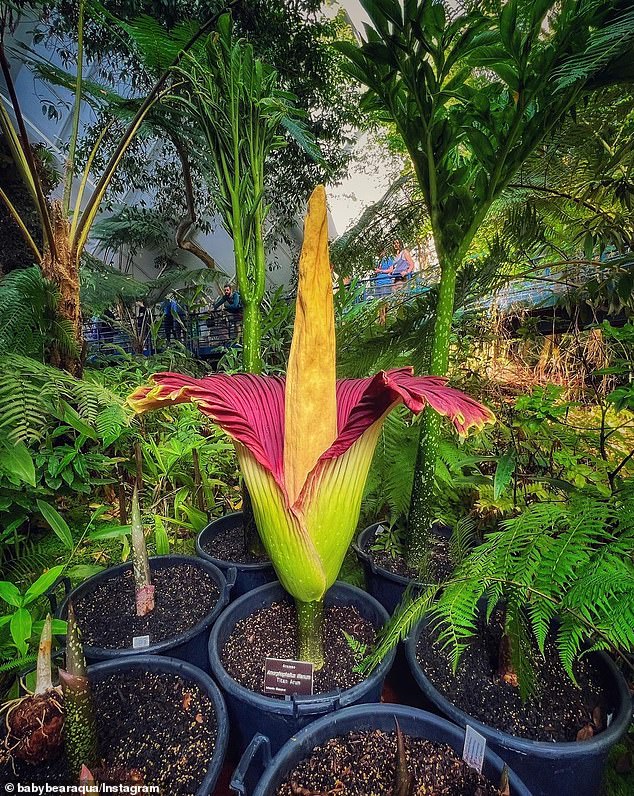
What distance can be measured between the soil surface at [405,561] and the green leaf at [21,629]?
81 centimetres

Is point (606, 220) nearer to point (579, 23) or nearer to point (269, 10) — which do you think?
point (579, 23)

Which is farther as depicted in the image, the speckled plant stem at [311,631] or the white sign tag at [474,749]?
the speckled plant stem at [311,631]

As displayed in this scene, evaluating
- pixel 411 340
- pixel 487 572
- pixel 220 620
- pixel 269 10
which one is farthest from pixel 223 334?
pixel 487 572

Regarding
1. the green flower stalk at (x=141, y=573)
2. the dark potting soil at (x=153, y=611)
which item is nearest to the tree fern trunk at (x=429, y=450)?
the dark potting soil at (x=153, y=611)

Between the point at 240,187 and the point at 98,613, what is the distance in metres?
1.19

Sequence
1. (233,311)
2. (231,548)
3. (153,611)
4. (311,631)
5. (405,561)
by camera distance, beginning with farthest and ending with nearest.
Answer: (233,311)
(231,548)
(405,561)
(153,611)
(311,631)

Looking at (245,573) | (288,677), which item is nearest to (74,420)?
(245,573)

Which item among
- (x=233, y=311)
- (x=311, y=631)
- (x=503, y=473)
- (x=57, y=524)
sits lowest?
(x=311, y=631)

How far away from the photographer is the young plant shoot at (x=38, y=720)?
64 cm

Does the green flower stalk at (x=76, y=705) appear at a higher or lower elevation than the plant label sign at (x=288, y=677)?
higher

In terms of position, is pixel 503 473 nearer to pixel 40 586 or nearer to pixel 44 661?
pixel 44 661

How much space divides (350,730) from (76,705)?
1.46 ft

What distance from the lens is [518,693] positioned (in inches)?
A: 32.1

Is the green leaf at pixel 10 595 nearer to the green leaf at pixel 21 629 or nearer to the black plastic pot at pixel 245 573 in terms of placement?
the green leaf at pixel 21 629
